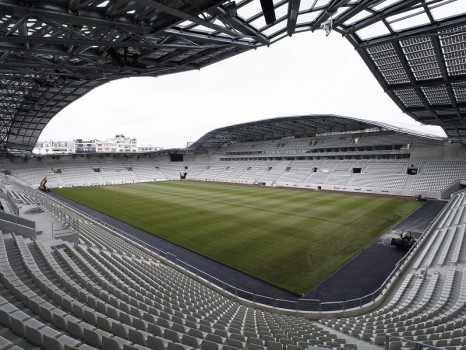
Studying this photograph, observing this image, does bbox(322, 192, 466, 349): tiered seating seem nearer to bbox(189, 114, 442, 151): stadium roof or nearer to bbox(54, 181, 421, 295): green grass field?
bbox(54, 181, 421, 295): green grass field

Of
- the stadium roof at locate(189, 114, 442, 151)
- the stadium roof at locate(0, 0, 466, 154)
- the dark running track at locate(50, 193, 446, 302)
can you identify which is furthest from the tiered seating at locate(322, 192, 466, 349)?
the stadium roof at locate(189, 114, 442, 151)

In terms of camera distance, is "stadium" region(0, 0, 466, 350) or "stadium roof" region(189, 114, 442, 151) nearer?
"stadium" region(0, 0, 466, 350)

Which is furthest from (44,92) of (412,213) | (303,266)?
(412,213)

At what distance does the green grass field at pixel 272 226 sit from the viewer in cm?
1505

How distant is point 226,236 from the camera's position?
66.0 feet

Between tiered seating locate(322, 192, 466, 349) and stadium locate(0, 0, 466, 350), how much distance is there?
7 centimetres

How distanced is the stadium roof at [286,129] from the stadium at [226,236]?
1716 centimetres

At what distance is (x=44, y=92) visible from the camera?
23.9 meters

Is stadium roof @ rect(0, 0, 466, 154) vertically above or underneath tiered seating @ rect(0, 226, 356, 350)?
above

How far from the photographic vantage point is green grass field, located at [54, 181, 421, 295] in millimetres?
15055

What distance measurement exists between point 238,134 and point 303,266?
190ft

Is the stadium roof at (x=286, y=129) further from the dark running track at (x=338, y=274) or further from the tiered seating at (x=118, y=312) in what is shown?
the tiered seating at (x=118, y=312)

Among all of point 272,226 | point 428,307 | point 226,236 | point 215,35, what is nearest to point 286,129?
point 272,226

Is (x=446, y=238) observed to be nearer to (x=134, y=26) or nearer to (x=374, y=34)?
(x=374, y=34)
